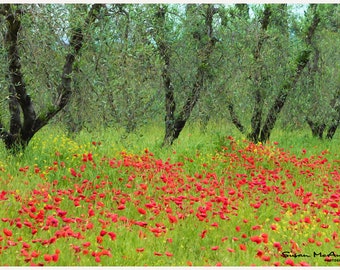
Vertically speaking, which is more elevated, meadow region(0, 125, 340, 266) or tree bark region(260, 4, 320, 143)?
tree bark region(260, 4, 320, 143)

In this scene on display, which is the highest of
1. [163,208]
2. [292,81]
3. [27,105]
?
[292,81]

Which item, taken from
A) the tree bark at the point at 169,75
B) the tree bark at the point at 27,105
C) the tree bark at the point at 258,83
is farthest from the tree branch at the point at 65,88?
the tree bark at the point at 258,83

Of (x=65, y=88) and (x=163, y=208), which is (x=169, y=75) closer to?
(x=65, y=88)

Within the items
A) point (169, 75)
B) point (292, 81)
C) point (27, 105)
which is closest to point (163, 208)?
point (27, 105)

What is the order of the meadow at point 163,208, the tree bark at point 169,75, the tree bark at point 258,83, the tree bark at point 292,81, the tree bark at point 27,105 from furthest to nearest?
the tree bark at point 292,81
the tree bark at point 258,83
the tree bark at point 169,75
the tree bark at point 27,105
the meadow at point 163,208

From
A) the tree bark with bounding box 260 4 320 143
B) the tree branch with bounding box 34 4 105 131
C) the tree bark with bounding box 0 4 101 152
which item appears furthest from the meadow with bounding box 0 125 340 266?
the tree bark with bounding box 260 4 320 143

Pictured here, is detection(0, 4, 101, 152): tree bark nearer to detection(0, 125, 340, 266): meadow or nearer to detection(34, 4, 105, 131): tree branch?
detection(34, 4, 105, 131): tree branch

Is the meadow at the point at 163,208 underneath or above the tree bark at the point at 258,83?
underneath

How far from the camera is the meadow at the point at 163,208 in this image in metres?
5.39

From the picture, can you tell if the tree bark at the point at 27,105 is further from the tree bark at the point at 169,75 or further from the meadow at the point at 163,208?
the tree bark at the point at 169,75

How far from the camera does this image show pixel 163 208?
23.7ft

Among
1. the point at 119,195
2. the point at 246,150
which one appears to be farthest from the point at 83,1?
the point at 246,150

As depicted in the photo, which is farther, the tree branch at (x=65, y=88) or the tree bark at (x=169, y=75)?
the tree bark at (x=169, y=75)

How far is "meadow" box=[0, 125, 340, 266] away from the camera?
5.39m
